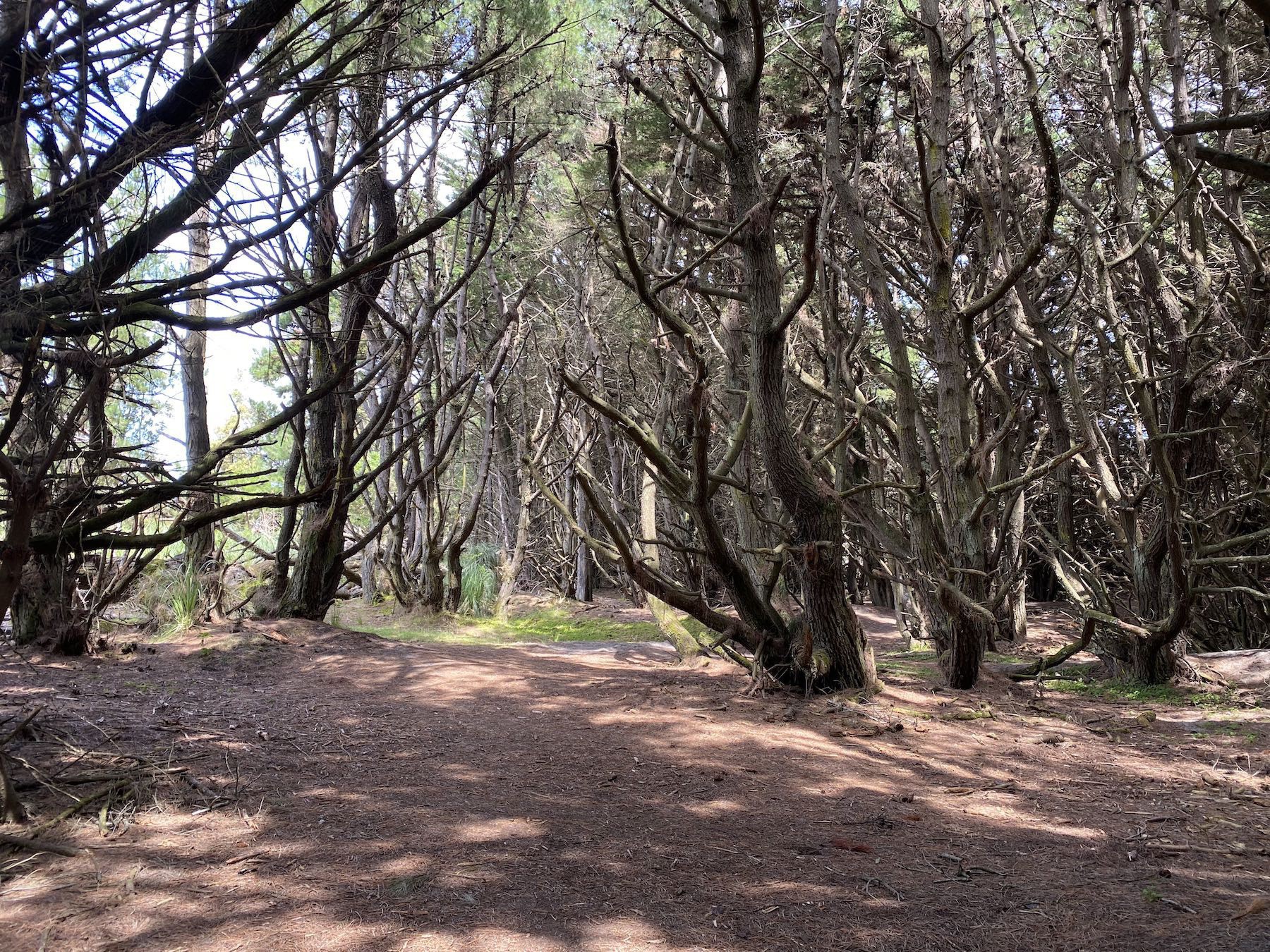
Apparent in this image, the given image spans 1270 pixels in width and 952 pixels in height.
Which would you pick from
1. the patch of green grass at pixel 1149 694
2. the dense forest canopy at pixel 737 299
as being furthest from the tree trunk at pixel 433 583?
the patch of green grass at pixel 1149 694

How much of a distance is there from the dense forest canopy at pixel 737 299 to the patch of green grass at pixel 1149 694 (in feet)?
0.65

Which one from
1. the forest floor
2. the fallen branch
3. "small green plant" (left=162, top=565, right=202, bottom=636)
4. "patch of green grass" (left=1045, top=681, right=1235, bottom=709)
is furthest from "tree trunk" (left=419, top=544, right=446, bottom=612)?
"patch of green grass" (left=1045, top=681, right=1235, bottom=709)

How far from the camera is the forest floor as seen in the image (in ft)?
7.99

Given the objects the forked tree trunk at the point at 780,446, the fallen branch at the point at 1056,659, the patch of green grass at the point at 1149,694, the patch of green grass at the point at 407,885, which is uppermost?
the forked tree trunk at the point at 780,446

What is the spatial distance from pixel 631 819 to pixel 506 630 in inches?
336

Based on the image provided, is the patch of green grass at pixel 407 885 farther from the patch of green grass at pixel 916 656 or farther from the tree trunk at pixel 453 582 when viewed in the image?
the tree trunk at pixel 453 582

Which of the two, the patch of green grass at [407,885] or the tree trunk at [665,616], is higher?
the tree trunk at [665,616]

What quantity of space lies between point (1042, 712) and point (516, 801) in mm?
3694

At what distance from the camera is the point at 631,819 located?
342 centimetres

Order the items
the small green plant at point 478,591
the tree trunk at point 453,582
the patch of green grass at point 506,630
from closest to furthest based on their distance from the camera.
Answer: the patch of green grass at point 506,630, the tree trunk at point 453,582, the small green plant at point 478,591

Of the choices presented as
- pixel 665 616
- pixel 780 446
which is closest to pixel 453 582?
pixel 665 616

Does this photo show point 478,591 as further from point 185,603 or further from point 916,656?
point 916,656

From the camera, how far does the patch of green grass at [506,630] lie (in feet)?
33.9

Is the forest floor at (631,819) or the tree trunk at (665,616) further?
the tree trunk at (665,616)
